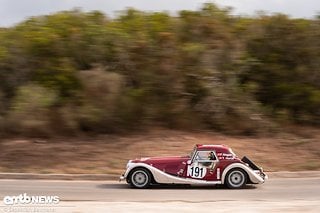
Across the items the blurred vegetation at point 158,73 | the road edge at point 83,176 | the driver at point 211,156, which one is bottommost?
the driver at point 211,156

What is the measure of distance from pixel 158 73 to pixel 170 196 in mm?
11161

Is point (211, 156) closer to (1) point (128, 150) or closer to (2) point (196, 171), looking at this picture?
(2) point (196, 171)

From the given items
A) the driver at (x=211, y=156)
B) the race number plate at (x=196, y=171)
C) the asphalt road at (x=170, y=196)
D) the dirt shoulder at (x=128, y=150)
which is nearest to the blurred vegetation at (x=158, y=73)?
the dirt shoulder at (x=128, y=150)

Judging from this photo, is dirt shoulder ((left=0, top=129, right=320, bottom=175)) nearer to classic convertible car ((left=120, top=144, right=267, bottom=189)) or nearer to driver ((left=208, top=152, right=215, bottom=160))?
classic convertible car ((left=120, top=144, right=267, bottom=189))

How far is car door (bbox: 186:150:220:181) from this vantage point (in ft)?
55.4

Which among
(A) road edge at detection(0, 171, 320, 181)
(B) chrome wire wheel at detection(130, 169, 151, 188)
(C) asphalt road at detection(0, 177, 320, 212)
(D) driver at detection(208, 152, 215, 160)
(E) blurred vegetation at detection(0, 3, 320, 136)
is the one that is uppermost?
(E) blurred vegetation at detection(0, 3, 320, 136)

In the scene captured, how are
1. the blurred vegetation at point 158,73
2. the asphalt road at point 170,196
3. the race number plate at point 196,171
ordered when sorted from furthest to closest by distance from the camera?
the blurred vegetation at point 158,73, the race number plate at point 196,171, the asphalt road at point 170,196

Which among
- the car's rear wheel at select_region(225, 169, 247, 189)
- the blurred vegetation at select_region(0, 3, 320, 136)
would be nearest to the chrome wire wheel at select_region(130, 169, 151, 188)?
the car's rear wheel at select_region(225, 169, 247, 189)

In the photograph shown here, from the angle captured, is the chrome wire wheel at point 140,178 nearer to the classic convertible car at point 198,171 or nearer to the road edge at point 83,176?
the classic convertible car at point 198,171

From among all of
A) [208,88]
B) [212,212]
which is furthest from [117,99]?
[212,212]

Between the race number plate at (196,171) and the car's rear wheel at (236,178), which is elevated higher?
the race number plate at (196,171)

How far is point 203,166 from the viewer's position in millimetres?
16938

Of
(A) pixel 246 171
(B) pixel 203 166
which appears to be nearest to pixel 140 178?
(B) pixel 203 166

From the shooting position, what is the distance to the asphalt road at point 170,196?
12.9 meters
